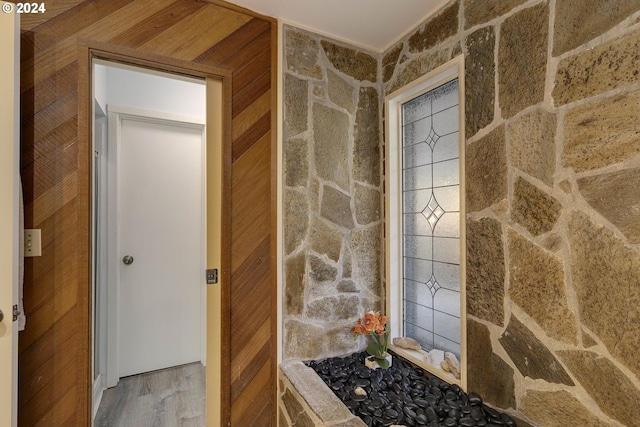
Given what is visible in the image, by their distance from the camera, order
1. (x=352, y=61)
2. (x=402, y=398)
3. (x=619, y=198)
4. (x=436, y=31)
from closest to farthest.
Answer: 1. (x=619, y=198)
2. (x=402, y=398)
3. (x=436, y=31)
4. (x=352, y=61)

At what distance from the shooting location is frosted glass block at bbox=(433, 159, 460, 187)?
166 cm

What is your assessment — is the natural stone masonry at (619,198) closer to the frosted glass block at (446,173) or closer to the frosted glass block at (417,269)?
the frosted glass block at (446,173)

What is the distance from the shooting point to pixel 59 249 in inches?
50.6

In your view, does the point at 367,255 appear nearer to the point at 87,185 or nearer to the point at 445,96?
the point at 445,96

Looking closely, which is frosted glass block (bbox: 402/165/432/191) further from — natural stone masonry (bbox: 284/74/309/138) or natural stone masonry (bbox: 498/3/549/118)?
natural stone masonry (bbox: 284/74/309/138)

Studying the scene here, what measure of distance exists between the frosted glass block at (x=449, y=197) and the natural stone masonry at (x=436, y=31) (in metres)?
0.80

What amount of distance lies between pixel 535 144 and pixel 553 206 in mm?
259

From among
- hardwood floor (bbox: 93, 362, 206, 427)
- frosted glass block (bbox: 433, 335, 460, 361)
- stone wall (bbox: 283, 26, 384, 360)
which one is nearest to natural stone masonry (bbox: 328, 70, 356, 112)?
stone wall (bbox: 283, 26, 384, 360)

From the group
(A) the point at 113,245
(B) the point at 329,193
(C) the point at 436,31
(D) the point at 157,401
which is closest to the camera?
(C) the point at 436,31

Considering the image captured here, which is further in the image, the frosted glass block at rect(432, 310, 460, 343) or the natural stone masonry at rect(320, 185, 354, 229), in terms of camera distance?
the natural stone masonry at rect(320, 185, 354, 229)

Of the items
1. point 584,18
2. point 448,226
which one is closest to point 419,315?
point 448,226

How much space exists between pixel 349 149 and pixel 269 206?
653 mm

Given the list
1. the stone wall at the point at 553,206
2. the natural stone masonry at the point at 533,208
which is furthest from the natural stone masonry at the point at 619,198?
the natural stone masonry at the point at 533,208

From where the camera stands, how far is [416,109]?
1.92 m
